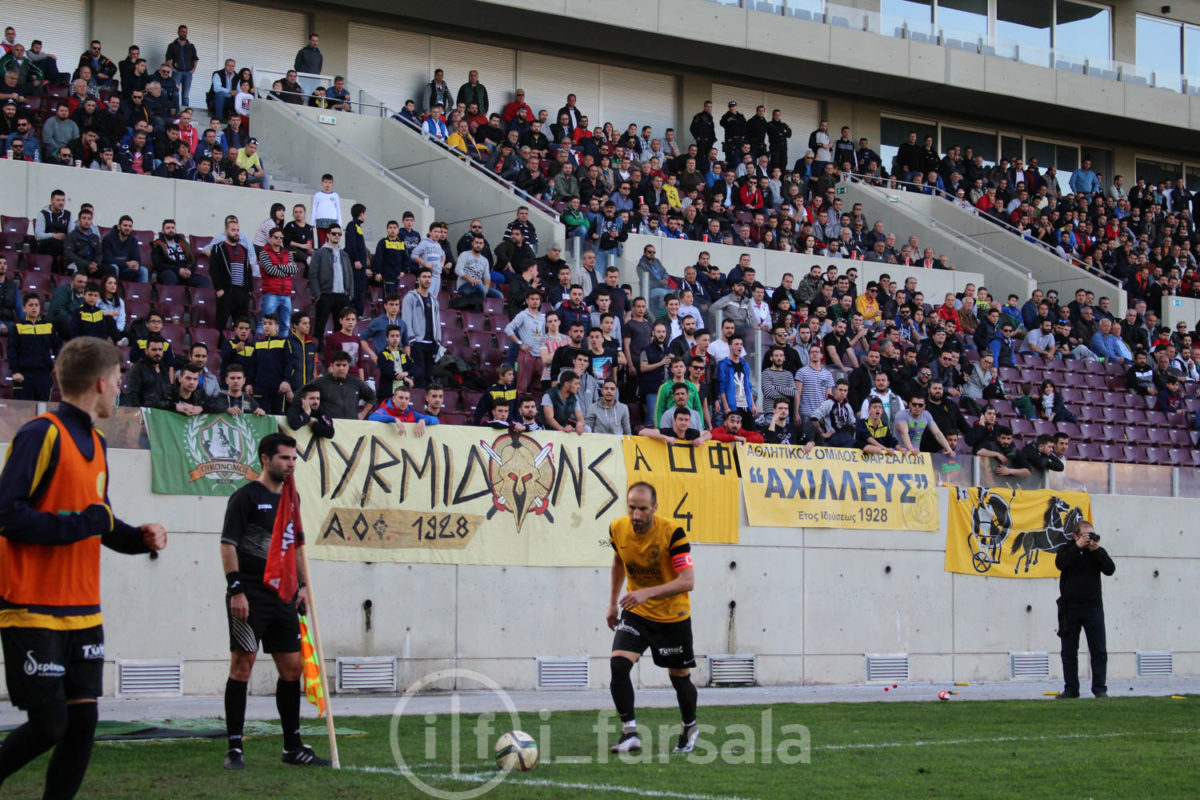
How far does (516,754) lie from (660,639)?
1.65m

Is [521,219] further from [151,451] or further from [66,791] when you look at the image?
[66,791]

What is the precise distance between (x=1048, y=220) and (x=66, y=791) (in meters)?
33.2

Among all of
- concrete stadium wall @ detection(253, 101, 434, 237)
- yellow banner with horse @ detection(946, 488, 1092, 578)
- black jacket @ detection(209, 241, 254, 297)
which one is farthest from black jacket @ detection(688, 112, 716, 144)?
black jacket @ detection(209, 241, 254, 297)

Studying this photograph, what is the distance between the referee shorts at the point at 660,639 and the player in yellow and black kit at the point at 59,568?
4.71m

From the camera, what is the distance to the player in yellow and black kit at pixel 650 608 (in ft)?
34.8

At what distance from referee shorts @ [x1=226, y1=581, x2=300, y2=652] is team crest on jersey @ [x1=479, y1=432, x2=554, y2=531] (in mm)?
6963

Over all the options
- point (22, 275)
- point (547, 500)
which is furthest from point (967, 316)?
point (22, 275)

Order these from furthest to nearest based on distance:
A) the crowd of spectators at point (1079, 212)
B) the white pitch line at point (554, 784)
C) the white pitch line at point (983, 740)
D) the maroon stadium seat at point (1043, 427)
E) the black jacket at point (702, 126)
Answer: the crowd of spectators at point (1079, 212)
the black jacket at point (702, 126)
the maroon stadium seat at point (1043, 427)
the white pitch line at point (983, 740)
the white pitch line at point (554, 784)

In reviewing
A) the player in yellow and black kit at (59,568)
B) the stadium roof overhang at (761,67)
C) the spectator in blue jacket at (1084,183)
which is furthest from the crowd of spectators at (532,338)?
the spectator in blue jacket at (1084,183)

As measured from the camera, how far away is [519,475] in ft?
56.5

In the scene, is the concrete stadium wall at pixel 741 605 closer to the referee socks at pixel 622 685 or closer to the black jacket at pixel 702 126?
the referee socks at pixel 622 685

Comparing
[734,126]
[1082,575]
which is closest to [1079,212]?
[734,126]

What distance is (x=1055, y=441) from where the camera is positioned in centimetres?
2216

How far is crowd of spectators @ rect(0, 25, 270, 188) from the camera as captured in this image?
22188mm
